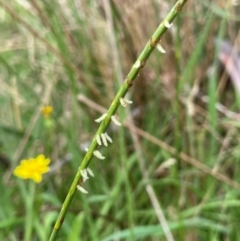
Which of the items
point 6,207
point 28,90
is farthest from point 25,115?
point 6,207

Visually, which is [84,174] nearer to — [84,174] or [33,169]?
[84,174]

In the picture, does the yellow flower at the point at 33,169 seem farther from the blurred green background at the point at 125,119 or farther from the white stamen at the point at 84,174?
the white stamen at the point at 84,174

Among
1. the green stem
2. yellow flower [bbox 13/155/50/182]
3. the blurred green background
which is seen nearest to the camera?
the green stem

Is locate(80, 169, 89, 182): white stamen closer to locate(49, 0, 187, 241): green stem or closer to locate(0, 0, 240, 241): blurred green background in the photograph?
locate(49, 0, 187, 241): green stem

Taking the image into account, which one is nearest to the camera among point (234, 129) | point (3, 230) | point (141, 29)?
point (3, 230)

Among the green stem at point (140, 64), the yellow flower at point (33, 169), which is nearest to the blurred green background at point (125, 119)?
the yellow flower at point (33, 169)

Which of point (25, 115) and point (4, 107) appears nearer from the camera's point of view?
point (25, 115)

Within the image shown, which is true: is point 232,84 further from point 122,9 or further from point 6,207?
point 6,207

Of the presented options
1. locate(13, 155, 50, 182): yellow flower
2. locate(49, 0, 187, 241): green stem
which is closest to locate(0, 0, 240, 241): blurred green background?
locate(13, 155, 50, 182): yellow flower
